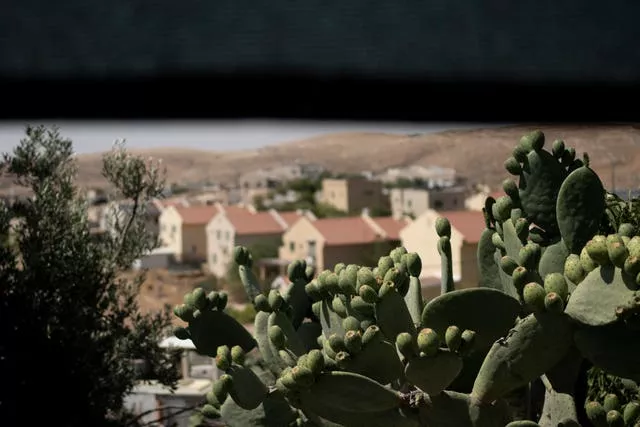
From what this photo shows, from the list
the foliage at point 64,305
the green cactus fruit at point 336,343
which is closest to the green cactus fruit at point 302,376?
the green cactus fruit at point 336,343

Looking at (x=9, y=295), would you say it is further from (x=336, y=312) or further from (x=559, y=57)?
(x=559, y=57)

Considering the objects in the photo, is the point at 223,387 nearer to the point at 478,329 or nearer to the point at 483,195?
the point at 478,329

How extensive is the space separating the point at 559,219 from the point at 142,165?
3331mm

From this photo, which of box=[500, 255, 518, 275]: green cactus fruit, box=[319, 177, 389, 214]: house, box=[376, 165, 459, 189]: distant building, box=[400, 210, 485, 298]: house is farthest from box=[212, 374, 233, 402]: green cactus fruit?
box=[319, 177, 389, 214]: house

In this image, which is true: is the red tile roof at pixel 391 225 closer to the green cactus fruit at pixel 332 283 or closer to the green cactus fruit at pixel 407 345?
the green cactus fruit at pixel 332 283

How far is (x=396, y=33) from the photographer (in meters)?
0.95

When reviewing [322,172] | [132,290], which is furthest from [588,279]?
[322,172]

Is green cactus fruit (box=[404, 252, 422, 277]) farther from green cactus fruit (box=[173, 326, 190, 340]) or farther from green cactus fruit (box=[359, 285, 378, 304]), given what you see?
green cactus fruit (box=[173, 326, 190, 340])

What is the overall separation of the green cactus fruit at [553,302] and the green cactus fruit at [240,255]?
1061 mm

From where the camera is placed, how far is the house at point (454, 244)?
971 centimetres

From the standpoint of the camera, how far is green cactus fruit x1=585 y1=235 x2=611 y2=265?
6.02 feet

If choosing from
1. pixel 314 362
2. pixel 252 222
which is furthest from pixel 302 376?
pixel 252 222

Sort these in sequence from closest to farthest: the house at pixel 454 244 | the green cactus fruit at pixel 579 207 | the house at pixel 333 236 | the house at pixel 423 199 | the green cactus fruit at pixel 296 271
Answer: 1. the green cactus fruit at pixel 579 207
2. the green cactus fruit at pixel 296 271
3. the house at pixel 454 244
4. the house at pixel 333 236
5. the house at pixel 423 199

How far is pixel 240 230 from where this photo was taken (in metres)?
32.9
